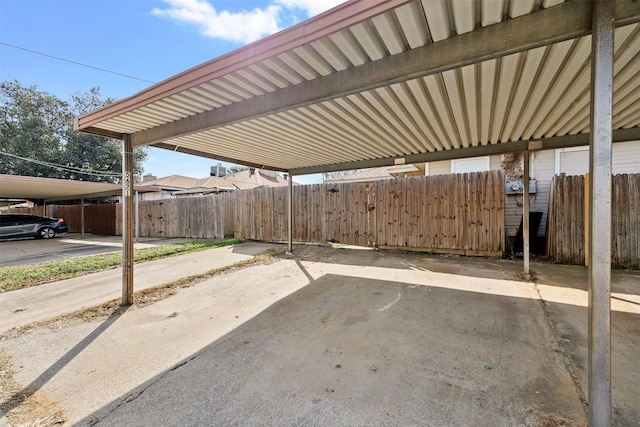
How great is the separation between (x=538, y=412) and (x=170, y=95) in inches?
152

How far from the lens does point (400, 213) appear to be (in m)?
7.41

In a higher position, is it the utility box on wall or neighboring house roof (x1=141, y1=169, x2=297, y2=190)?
neighboring house roof (x1=141, y1=169, x2=297, y2=190)

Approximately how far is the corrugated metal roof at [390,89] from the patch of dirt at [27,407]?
8.73ft

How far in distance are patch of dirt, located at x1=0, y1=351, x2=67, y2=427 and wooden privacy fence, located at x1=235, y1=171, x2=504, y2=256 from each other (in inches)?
269

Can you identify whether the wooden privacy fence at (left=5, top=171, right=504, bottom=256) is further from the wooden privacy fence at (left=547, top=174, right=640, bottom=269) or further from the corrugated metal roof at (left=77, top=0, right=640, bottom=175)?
the corrugated metal roof at (left=77, top=0, right=640, bottom=175)

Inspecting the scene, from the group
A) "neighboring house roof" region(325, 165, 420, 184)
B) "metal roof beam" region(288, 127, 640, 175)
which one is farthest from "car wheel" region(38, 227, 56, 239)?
"metal roof beam" region(288, 127, 640, 175)

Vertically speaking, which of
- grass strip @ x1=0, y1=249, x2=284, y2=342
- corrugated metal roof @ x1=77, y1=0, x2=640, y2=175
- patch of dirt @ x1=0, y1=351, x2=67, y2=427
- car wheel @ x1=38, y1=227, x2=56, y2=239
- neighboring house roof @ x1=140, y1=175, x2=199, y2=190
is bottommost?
patch of dirt @ x1=0, y1=351, x2=67, y2=427

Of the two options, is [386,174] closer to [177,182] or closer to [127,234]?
[127,234]

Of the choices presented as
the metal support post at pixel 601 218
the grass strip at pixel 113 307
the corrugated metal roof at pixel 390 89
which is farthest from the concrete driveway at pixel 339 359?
the corrugated metal roof at pixel 390 89

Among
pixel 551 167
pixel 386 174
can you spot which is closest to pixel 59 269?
pixel 386 174

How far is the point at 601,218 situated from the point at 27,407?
3844 millimetres

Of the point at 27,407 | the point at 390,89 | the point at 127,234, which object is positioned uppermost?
the point at 390,89

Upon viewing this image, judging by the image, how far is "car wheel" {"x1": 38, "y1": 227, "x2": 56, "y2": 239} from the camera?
1255cm

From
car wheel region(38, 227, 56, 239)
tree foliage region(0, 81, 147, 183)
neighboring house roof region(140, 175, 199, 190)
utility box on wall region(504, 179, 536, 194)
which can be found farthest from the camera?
neighboring house roof region(140, 175, 199, 190)
